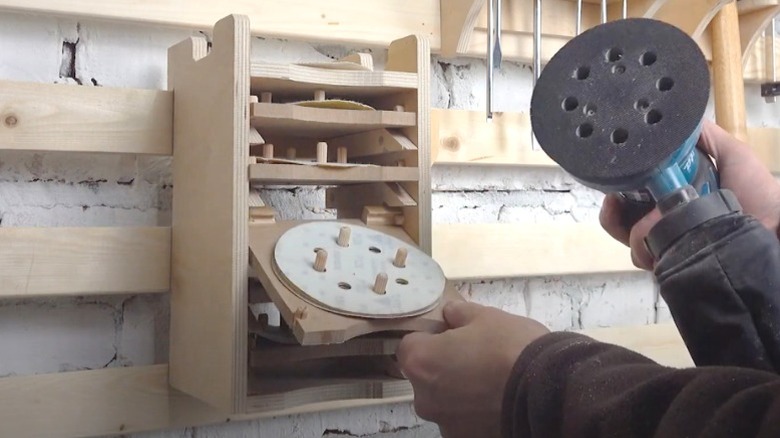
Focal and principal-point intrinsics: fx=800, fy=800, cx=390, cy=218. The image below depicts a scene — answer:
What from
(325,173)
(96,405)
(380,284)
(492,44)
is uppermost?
(492,44)

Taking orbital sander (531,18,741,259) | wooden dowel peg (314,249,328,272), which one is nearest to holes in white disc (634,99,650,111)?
orbital sander (531,18,741,259)

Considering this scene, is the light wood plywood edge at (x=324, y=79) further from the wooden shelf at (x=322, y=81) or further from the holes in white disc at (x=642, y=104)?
the holes in white disc at (x=642, y=104)

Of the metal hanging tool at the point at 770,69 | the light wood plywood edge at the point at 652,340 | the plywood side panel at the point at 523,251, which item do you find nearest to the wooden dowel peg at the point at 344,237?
the plywood side panel at the point at 523,251

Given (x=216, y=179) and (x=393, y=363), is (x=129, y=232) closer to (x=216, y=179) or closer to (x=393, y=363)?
(x=216, y=179)

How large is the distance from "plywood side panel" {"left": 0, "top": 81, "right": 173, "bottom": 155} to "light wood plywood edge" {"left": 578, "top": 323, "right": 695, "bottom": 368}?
2.16 ft

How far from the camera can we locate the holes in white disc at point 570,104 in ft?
1.86

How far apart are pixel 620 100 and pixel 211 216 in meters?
0.40

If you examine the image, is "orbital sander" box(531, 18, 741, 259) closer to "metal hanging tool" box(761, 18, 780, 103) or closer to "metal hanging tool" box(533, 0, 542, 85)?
"metal hanging tool" box(533, 0, 542, 85)

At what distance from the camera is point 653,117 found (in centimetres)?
53

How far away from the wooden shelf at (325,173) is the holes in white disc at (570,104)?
0.24 m

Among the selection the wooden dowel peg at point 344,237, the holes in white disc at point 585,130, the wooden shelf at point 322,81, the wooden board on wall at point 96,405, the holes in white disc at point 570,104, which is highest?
the wooden shelf at point 322,81

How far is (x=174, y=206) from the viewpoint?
878 millimetres

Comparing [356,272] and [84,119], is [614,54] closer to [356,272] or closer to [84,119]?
[356,272]

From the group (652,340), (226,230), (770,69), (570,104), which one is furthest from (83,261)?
(770,69)
